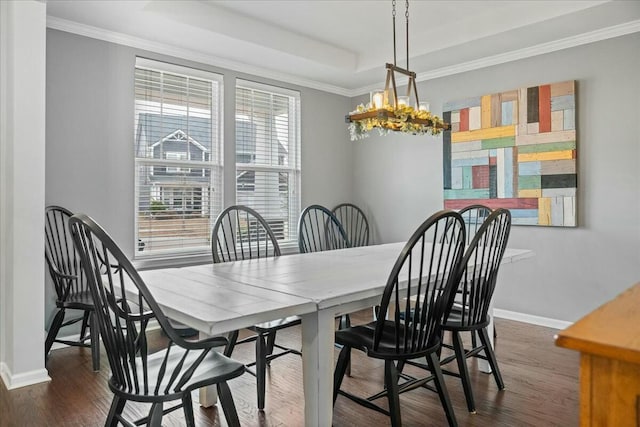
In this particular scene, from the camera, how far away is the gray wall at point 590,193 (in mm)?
3459

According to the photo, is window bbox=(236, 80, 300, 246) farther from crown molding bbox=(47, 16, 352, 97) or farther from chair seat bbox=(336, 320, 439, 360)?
chair seat bbox=(336, 320, 439, 360)

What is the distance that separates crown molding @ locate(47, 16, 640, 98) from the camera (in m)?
3.41

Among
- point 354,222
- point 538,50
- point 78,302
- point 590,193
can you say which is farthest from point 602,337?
point 354,222

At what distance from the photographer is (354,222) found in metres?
5.42

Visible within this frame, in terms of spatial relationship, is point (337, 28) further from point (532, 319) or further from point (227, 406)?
point (227, 406)

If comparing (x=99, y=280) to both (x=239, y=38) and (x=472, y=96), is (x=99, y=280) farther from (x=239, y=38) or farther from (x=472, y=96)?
(x=472, y=96)

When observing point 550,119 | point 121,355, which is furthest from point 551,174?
point 121,355

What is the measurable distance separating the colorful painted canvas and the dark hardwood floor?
1.33m

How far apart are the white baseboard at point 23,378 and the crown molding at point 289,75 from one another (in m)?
2.38

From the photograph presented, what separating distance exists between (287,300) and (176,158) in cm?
269

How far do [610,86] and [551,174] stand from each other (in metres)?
0.79

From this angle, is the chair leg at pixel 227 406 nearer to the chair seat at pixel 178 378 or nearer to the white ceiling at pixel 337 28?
the chair seat at pixel 178 378

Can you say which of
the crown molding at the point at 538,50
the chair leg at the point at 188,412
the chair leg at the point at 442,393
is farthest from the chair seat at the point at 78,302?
the crown molding at the point at 538,50

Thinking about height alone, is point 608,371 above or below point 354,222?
below
